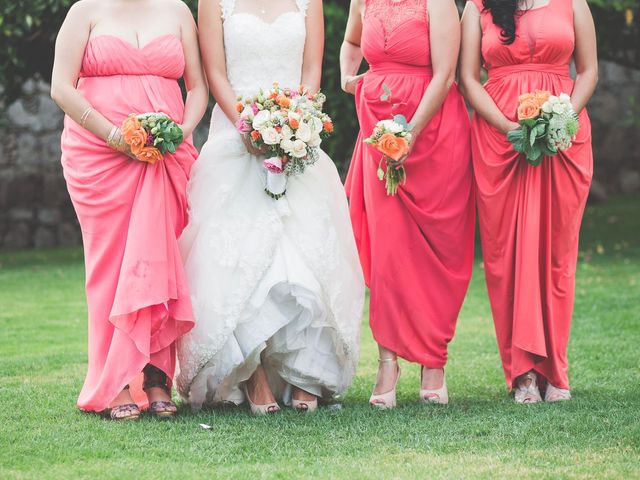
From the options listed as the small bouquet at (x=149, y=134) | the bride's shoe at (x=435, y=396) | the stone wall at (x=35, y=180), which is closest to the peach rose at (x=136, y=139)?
the small bouquet at (x=149, y=134)

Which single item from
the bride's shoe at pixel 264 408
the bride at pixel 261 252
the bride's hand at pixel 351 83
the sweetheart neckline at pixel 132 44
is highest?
the sweetheart neckline at pixel 132 44

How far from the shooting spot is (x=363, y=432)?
5305mm

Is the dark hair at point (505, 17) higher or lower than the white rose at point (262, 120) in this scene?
higher

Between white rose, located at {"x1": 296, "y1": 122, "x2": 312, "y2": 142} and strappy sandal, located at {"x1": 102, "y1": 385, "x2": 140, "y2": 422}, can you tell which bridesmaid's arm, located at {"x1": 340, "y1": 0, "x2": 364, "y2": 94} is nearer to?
white rose, located at {"x1": 296, "y1": 122, "x2": 312, "y2": 142}

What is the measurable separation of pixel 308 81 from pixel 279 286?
3.90ft

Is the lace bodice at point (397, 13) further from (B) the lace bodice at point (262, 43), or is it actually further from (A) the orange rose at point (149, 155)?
(A) the orange rose at point (149, 155)

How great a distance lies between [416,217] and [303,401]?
1.19 meters

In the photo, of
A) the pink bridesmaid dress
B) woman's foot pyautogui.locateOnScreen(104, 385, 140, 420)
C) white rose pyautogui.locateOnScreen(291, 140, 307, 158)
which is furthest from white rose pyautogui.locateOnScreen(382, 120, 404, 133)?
woman's foot pyautogui.locateOnScreen(104, 385, 140, 420)

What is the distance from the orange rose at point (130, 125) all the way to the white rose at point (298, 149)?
2.56ft

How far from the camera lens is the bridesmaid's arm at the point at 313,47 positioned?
599 centimetres

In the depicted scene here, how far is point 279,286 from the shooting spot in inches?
222

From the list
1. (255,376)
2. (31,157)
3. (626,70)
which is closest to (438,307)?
(255,376)

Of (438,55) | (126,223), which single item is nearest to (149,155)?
(126,223)

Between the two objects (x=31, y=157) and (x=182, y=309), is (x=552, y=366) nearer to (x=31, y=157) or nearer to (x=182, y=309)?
(x=182, y=309)
